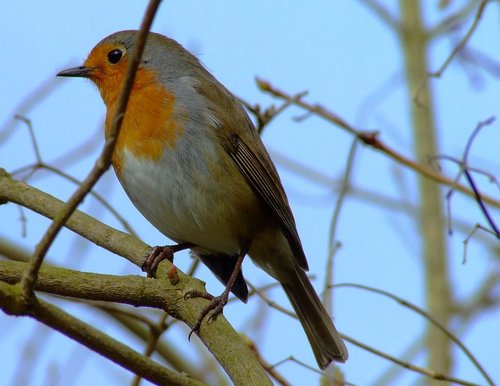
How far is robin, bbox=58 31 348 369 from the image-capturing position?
4141mm

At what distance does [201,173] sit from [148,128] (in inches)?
13.2

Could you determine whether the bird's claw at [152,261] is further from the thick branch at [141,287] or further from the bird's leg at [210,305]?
the bird's leg at [210,305]

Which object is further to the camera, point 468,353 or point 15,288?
point 468,353

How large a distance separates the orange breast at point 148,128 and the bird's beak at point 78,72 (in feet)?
2.14

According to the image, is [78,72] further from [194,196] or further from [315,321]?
[315,321]

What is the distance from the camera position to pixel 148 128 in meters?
4.14

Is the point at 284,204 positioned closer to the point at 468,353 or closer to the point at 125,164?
the point at 125,164

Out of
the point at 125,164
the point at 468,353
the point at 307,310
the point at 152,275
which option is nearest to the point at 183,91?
the point at 125,164

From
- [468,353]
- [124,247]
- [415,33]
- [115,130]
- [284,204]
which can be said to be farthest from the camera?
[415,33]

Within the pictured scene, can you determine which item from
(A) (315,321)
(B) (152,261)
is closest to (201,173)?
(B) (152,261)

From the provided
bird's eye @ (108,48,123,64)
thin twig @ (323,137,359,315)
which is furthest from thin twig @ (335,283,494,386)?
bird's eye @ (108,48,123,64)

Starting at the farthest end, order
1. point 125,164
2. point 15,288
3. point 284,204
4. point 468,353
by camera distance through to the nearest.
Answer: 1. point 284,204
2. point 125,164
3. point 468,353
4. point 15,288

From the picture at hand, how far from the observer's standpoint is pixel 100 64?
486 centimetres

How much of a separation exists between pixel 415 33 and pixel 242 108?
243 centimetres
